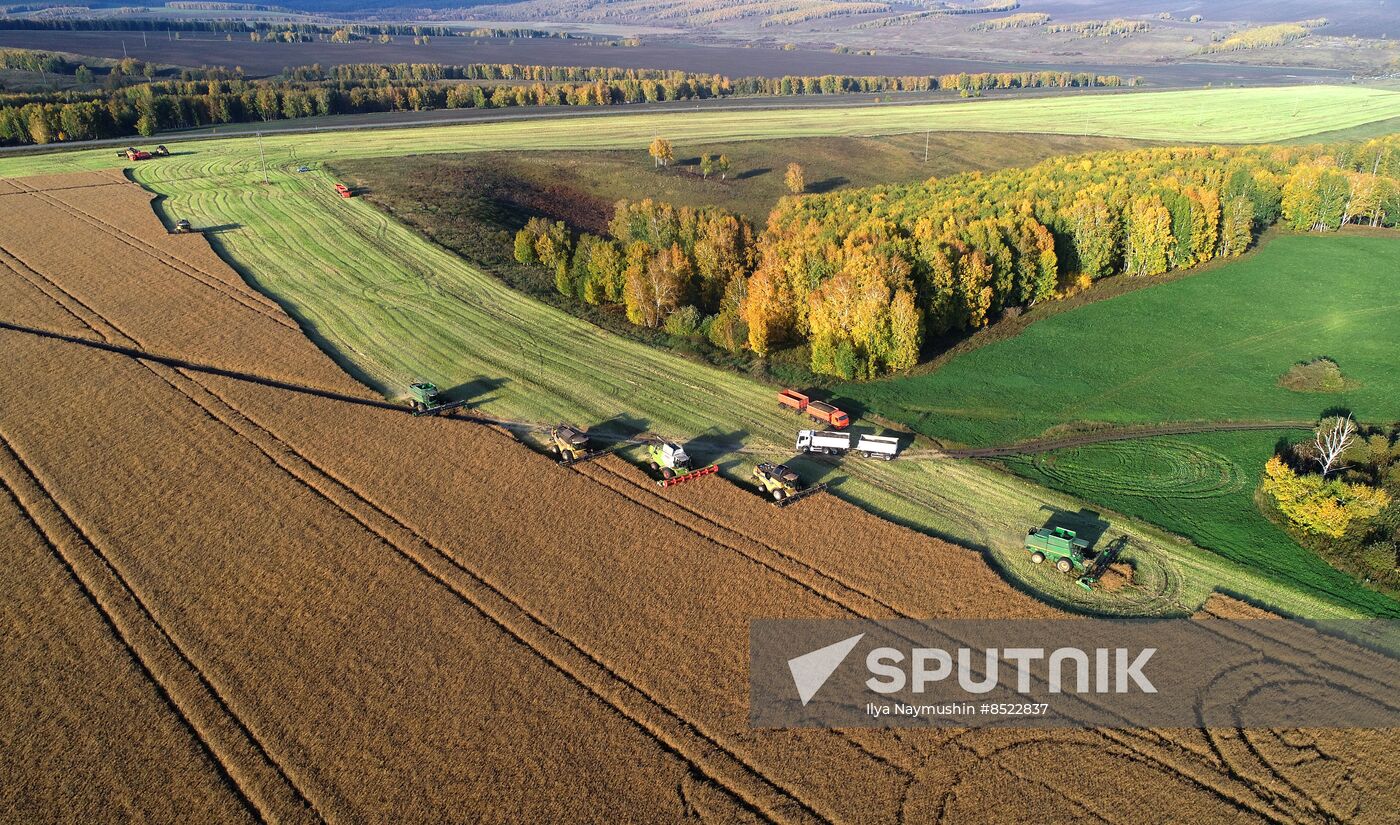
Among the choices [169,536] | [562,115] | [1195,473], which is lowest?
[1195,473]

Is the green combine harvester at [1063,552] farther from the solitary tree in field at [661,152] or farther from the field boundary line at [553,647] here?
the solitary tree in field at [661,152]

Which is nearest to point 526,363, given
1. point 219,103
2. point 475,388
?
point 475,388

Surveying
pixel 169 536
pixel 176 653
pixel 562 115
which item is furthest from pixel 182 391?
pixel 562 115

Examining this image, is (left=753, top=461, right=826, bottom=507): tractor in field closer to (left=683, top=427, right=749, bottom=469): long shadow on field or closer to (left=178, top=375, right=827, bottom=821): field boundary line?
(left=683, top=427, right=749, bottom=469): long shadow on field

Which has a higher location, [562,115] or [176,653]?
[562,115]

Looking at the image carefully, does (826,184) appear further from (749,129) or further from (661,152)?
(749,129)

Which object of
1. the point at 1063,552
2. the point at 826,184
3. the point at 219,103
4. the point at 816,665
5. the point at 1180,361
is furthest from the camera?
the point at 219,103

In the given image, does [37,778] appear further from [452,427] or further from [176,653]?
[452,427]

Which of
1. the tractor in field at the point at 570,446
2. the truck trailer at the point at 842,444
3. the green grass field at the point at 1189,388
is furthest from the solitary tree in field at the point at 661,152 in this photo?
the truck trailer at the point at 842,444
